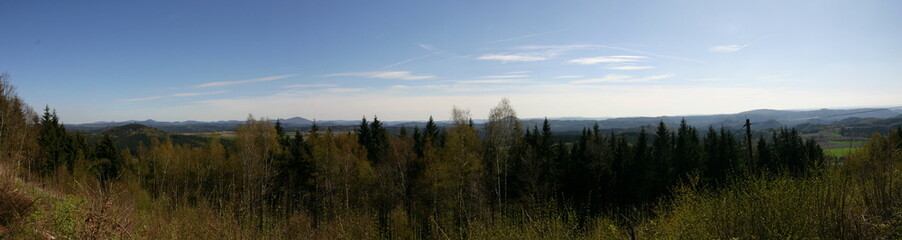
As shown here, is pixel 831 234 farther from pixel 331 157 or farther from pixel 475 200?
pixel 331 157

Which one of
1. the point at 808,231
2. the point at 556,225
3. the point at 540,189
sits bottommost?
the point at 540,189

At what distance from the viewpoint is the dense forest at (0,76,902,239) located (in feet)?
17.4

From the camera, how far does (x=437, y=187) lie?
24328 millimetres

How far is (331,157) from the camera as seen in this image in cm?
2772

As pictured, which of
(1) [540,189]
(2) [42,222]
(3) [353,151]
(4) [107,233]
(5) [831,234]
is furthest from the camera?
(3) [353,151]

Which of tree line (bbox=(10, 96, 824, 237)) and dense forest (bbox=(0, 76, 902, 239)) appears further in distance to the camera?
tree line (bbox=(10, 96, 824, 237))

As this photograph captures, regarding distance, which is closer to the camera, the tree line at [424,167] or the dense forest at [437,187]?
the dense forest at [437,187]

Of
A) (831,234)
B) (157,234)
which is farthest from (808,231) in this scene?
(157,234)

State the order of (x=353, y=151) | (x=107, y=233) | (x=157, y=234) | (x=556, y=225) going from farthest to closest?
(x=353, y=151) → (x=556, y=225) → (x=157, y=234) → (x=107, y=233)

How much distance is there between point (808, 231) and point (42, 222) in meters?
11.0

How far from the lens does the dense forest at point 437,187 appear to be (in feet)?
17.4

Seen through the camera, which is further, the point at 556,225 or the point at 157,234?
the point at 556,225

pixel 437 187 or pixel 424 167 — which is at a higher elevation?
pixel 424 167

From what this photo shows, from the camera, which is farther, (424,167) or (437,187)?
(424,167)
